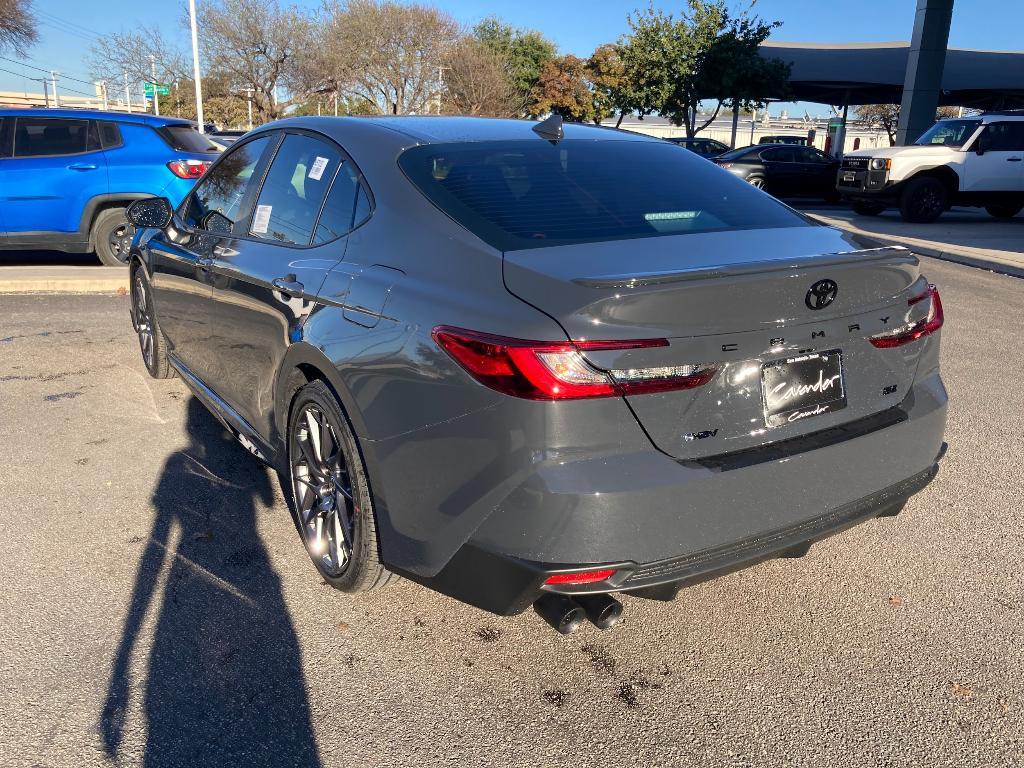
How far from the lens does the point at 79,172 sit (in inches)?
367

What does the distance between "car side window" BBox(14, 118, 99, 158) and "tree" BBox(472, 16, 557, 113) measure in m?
46.9

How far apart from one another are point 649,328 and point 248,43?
44.5m

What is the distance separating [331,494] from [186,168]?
7.57 metres

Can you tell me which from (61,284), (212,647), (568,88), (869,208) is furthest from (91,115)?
(568,88)

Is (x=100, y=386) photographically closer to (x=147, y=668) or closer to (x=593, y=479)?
(x=147, y=668)

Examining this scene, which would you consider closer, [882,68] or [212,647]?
[212,647]

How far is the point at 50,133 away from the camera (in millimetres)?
9391

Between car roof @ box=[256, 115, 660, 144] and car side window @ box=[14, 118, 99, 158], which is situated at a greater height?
car roof @ box=[256, 115, 660, 144]

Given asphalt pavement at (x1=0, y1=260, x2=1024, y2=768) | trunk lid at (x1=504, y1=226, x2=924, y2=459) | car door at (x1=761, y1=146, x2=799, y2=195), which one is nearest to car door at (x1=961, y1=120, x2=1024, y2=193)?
car door at (x1=761, y1=146, x2=799, y2=195)

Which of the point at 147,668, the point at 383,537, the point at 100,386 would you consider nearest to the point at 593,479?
the point at 383,537

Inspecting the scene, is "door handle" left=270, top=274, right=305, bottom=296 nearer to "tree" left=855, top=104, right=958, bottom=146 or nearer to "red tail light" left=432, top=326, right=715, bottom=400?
"red tail light" left=432, top=326, right=715, bottom=400

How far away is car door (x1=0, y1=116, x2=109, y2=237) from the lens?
30.3 ft

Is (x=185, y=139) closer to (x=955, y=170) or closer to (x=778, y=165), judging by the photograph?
(x=955, y=170)

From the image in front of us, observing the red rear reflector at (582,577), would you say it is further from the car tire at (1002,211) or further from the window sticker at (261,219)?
the car tire at (1002,211)
